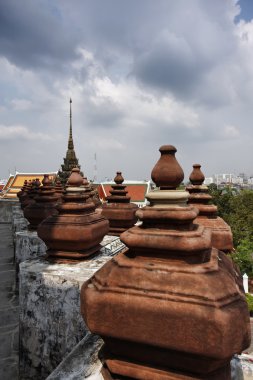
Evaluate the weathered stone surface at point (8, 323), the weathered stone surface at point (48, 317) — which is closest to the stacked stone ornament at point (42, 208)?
the weathered stone surface at point (8, 323)

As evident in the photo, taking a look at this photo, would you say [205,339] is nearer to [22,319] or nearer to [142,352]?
[142,352]

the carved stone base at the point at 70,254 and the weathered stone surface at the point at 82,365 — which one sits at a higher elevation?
the carved stone base at the point at 70,254

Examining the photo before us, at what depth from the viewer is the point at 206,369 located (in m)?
1.15

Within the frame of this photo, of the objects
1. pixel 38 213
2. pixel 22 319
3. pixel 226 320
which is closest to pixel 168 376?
pixel 226 320

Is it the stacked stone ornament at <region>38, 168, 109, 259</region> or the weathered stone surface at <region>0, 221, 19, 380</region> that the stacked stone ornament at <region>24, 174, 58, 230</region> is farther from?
the stacked stone ornament at <region>38, 168, 109, 259</region>

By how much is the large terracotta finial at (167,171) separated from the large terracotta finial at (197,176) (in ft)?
5.67

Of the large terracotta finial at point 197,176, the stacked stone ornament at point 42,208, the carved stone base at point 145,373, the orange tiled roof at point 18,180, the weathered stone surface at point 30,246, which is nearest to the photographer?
the carved stone base at point 145,373

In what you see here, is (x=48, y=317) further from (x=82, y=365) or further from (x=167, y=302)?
(x=167, y=302)

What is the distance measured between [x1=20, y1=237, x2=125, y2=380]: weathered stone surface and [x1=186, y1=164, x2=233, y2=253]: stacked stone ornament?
1.21m

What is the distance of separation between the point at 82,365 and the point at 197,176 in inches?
86.9

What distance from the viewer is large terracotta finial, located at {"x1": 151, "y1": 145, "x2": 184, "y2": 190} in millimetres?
1415

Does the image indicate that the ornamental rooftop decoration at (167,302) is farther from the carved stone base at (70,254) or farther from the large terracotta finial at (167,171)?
the carved stone base at (70,254)

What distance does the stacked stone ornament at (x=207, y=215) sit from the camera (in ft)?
8.95

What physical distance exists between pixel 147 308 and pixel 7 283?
444cm
